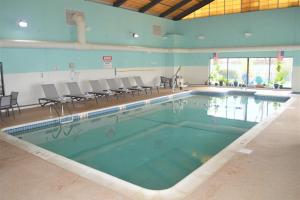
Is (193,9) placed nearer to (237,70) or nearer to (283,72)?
(237,70)

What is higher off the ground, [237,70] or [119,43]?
[119,43]

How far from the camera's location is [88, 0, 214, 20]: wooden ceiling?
11.5 metres

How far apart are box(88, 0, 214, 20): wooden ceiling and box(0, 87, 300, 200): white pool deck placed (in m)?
8.51

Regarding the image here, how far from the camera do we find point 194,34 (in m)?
14.4

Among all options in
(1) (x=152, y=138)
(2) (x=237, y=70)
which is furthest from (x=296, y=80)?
(1) (x=152, y=138)

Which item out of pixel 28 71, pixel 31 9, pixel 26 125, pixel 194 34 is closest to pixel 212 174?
pixel 26 125

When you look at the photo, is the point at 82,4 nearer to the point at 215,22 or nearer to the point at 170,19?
the point at 170,19

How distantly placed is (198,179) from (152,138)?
2816 mm

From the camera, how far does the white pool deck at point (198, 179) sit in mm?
2848

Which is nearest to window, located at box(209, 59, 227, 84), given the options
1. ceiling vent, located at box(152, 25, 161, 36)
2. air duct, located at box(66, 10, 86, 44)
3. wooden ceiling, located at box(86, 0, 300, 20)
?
wooden ceiling, located at box(86, 0, 300, 20)

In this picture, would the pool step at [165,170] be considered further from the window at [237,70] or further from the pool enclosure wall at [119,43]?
the window at [237,70]

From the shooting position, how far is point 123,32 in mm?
11555

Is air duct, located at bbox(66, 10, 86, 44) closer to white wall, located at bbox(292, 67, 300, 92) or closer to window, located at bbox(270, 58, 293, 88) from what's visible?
window, located at bbox(270, 58, 293, 88)

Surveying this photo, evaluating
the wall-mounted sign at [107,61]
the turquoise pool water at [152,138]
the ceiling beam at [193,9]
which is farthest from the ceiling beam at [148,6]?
the turquoise pool water at [152,138]
